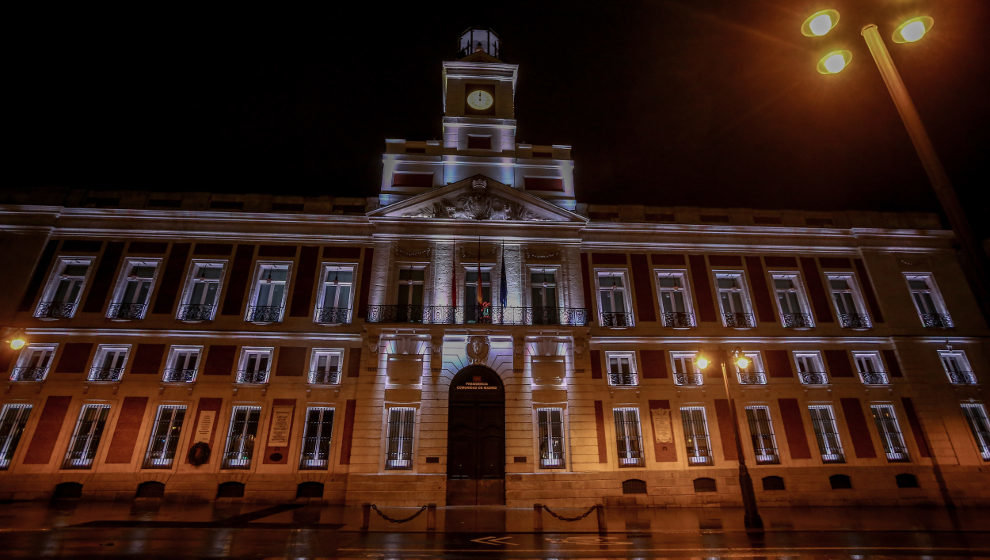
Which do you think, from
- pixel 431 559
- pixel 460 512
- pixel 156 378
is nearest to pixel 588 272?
pixel 460 512

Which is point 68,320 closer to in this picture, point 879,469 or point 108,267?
point 108,267

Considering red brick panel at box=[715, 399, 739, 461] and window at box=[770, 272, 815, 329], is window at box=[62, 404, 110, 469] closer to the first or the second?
red brick panel at box=[715, 399, 739, 461]

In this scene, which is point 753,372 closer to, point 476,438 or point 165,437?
point 476,438

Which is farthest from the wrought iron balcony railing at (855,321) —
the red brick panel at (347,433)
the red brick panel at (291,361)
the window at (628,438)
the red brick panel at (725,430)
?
the red brick panel at (291,361)

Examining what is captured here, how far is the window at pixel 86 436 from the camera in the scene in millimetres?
17750

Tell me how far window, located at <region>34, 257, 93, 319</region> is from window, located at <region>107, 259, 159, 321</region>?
1556 millimetres

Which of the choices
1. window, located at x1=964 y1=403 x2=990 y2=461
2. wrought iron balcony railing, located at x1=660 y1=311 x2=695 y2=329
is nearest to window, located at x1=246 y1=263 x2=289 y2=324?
wrought iron balcony railing, located at x1=660 y1=311 x2=695 y2=329

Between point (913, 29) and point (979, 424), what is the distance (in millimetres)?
25210

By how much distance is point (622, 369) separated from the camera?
2073 centimetres

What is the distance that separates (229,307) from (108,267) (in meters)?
6.14

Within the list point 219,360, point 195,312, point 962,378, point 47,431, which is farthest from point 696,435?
point 47,431

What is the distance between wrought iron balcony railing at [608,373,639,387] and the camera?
20.2 metres

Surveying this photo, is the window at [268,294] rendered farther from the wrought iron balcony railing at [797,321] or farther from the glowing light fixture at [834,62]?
the wrought iron balcony railing at [797,321]

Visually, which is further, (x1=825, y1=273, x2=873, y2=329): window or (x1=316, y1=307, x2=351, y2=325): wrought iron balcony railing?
(x1=825, y1=273, x2=873, y2=329): window
